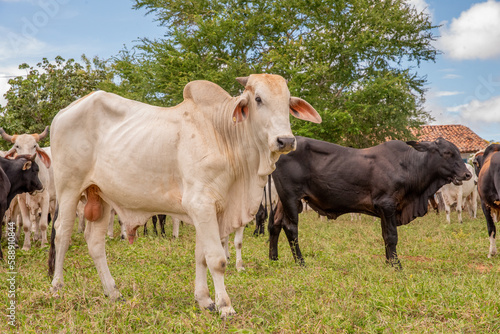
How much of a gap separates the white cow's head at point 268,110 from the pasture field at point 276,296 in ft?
4.81

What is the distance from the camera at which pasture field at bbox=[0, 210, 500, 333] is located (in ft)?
12.5

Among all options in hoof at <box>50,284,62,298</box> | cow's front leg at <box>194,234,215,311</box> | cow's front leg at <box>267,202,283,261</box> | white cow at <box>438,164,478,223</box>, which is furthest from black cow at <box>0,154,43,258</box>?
white cow at <box>438,164,478,223</box>

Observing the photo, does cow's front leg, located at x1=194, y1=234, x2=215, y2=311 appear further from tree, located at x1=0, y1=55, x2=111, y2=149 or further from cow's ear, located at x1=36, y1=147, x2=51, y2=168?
tree, located at x1=0, y1=55, x2=111, y2=149

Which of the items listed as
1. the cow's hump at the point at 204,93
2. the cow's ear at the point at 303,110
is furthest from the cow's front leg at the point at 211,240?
the cow's ear at the point at 303,110

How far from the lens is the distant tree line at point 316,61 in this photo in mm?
18188

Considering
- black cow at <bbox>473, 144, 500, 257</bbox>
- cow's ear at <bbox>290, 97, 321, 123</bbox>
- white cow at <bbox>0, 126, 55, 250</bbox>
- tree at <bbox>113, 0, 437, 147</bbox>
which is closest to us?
cow's ear at <bbox>290, 97, 321, 123</bbox>

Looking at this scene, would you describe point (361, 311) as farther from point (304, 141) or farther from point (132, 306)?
point (304, 141)

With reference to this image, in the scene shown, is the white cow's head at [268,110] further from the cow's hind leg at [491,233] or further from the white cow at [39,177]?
the white cow at [39,177]

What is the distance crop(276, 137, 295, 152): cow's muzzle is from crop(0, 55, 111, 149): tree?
18774 mm

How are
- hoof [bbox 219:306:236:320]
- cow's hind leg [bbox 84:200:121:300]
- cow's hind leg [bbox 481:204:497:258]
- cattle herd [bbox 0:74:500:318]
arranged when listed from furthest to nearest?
cow's hind leg [bbox 481:204:497:258] < cow's hind leg [bbox 84:200:121:300] < cattle herd [bbox 0:74:500:318] < hoof [bbox 219:306:236:320]

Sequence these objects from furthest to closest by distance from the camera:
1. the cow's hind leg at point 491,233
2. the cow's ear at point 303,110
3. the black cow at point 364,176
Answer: the cow's hind leg at point 491,233 < the black cow at point 364,176 < the cow's ear at point 303,110

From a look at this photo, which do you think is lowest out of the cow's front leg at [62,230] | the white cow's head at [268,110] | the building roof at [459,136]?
the cow's front leg at [62,230]

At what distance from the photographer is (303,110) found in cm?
440

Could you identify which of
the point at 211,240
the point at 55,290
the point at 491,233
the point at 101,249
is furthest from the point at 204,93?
the point at 491,233
